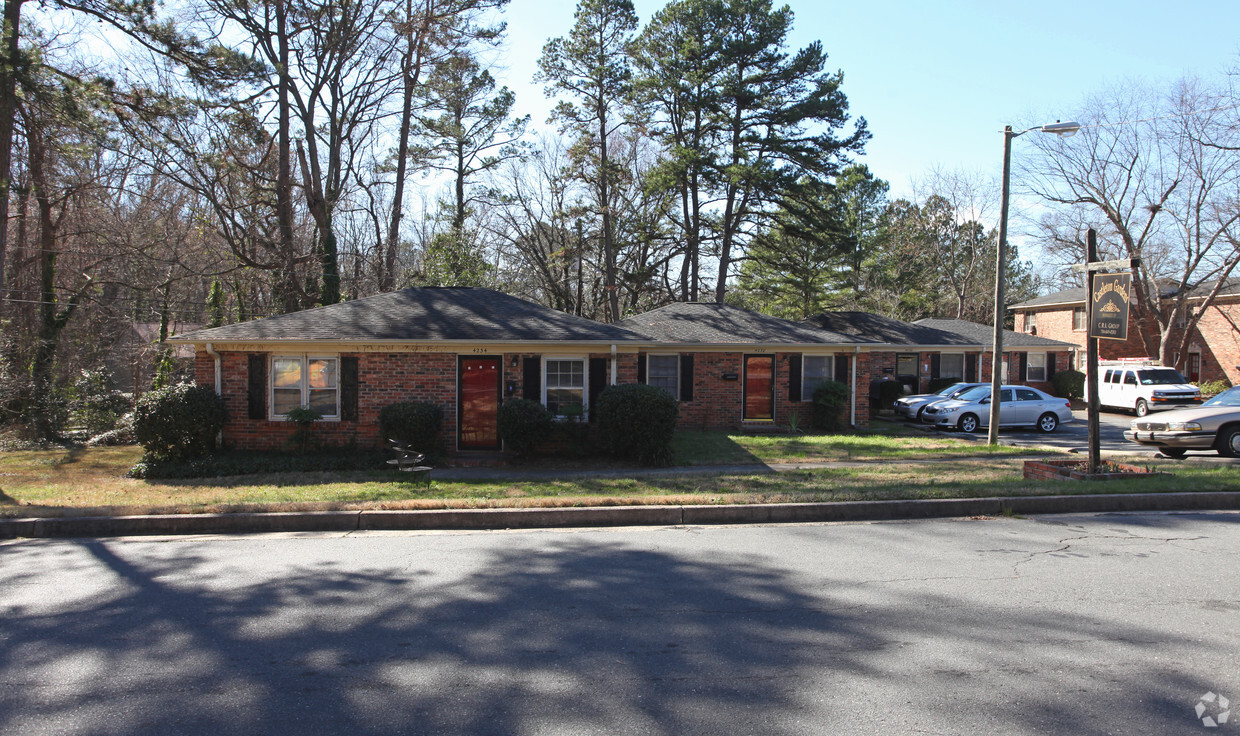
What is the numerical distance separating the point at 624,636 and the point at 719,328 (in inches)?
697

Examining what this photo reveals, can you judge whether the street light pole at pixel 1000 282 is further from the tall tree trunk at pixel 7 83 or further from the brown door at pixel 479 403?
the tall tree trunk at pixel 7 83

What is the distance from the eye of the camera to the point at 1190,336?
3391cm

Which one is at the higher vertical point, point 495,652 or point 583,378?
point 583,378

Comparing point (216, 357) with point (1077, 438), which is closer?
point (216, 357)

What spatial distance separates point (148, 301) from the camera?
22.5m

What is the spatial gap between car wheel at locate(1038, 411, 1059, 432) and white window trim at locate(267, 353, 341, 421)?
1906 cm

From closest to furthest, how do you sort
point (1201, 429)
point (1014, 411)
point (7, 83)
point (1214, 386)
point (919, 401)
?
point (7, 83), point (1201, 429), point (1014, 411), point (919, 401), point (1214, 386)

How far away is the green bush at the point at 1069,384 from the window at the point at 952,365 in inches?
165

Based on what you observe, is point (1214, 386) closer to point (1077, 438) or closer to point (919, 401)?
point (919, 401)

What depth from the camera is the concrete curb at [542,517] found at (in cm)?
854

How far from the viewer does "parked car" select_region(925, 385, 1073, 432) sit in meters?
21.2

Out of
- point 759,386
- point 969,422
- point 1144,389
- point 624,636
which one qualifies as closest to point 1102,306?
point 624,636

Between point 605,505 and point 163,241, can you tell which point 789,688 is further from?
point 163,241

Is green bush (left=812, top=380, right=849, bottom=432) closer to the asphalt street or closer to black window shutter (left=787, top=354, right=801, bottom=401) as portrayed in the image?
black window shutter (left=787, top=354, right=801, bottom=401)
